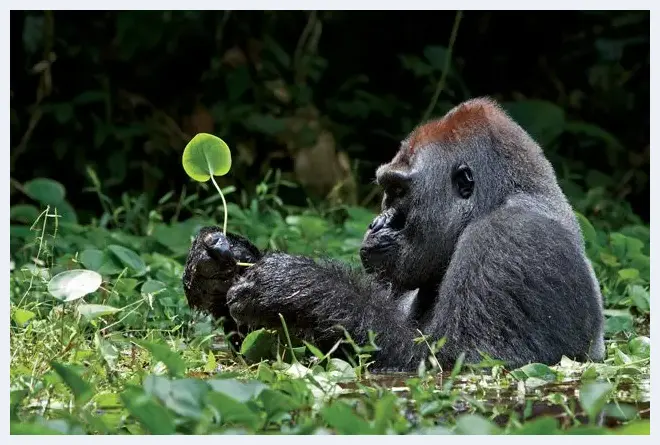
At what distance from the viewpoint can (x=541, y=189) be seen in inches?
167

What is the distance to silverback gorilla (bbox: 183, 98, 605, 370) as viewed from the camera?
389cm

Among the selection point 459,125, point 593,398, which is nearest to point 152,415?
point 593,398

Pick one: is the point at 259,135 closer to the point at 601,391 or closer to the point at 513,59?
the point at 513,59

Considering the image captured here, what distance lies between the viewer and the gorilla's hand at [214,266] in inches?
169

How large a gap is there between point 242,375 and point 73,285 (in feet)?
2.49

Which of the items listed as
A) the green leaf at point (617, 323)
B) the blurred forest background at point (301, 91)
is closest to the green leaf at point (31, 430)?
the green leaf at point (617, 323)

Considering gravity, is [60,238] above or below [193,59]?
below

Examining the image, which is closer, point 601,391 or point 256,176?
point 601,391

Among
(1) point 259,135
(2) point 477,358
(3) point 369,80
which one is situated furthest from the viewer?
(3) point 369,80

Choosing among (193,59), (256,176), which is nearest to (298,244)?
(256,176)

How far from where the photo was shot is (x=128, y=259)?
5215mm

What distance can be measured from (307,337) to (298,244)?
7.39 feet

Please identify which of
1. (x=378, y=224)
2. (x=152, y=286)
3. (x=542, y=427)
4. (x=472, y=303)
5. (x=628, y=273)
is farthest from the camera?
(x=628, y=273)

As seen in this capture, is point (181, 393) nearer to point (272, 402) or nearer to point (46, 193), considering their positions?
point (272, 402)
